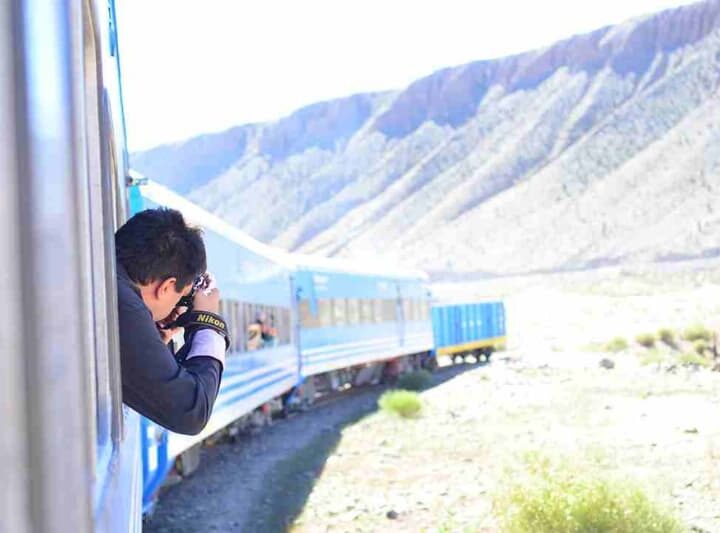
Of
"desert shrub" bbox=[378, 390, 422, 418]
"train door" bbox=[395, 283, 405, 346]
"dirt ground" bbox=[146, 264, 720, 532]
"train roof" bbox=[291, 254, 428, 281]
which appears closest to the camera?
"dirt ground" bbox=[146, 264, 720, 532]

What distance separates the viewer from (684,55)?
289 feet

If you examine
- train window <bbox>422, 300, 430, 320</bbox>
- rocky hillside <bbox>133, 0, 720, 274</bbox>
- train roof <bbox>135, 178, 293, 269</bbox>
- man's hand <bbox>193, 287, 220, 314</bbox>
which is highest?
rocky hillside <bbox>133, 0, 720, 274</bbox>

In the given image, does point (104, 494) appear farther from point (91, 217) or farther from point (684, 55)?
point (684, 55)

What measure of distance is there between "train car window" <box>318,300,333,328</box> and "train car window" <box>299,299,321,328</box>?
32 cm

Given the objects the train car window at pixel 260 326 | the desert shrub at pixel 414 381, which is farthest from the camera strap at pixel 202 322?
the desert shrub at pixel 414 381

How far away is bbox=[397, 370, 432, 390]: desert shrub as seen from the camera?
23938 mm

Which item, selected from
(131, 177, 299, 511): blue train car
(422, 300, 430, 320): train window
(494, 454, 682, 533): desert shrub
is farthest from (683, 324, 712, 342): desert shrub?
(494, 454, 682, 533): desert shrub

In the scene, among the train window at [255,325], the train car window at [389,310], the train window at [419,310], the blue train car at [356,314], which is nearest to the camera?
the train window at [255,325]

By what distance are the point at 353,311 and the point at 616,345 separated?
17.6 metres

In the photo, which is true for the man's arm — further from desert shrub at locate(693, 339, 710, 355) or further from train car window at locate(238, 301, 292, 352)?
desert shrub at locate(693, 339, 710, 355)

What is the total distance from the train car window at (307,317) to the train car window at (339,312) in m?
1.39

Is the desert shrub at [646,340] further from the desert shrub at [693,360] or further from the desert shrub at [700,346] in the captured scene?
the desert shrub at [693,360]

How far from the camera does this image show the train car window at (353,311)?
21438 millimetres

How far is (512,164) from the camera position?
284 feet
